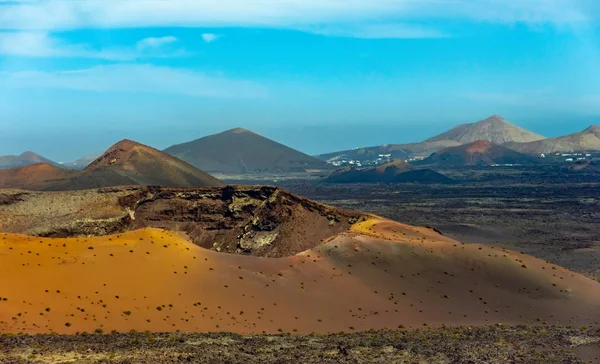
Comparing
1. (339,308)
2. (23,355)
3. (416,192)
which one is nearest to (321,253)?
(339,308)

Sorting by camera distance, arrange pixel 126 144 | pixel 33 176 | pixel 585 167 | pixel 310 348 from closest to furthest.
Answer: pixel 310 348, pixel 33 176, pixel 126 144, pixel 585 167

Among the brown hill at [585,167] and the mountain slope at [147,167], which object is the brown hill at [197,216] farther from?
the brown hill at [585,167]

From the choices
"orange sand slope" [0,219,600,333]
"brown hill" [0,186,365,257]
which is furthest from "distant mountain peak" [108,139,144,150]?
"orange sand slope" [0,219,600,333]

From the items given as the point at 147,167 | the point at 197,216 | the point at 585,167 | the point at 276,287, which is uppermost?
the point at 147,167

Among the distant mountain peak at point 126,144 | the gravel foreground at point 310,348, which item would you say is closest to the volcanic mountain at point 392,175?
the distant mountain peak at point 126,144

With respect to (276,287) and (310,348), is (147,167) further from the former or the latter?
(310,348)

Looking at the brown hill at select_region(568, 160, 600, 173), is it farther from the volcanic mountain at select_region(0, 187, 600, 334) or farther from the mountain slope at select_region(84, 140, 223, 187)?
the volcanic mountain at select_region(0, 187, 600, 334)

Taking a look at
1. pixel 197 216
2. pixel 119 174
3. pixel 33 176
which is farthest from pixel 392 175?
pixel 197 216
